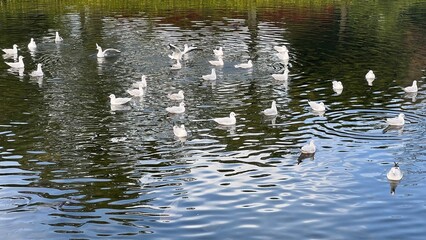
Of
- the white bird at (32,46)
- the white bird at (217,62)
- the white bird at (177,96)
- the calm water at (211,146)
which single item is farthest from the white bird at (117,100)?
the white bird at (32,46)

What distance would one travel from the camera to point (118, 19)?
58.1 meters

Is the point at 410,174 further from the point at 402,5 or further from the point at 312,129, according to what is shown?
the point at 402,5

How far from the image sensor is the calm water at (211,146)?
61.6ft

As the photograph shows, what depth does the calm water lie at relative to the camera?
1877 centimetres

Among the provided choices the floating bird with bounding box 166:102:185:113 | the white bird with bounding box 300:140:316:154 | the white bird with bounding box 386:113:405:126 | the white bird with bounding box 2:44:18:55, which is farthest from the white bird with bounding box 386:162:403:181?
the white bird with bounding box 2:44:18:55

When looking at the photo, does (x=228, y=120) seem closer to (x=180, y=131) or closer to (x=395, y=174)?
(x=180, y=131)

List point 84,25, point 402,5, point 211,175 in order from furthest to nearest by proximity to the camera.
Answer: point 402,5 → point 84,25 → point 211,175

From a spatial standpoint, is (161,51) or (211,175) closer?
(211,175)

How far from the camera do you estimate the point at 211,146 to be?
24.8 metres

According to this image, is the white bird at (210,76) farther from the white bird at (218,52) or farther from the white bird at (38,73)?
the white bird at (38,73)

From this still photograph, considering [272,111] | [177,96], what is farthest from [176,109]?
[272,111]

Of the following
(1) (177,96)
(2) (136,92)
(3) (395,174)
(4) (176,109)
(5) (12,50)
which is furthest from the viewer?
(5) (12,50)

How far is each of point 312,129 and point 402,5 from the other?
1845 inches

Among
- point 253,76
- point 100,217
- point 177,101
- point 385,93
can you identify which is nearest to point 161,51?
point 253,76
